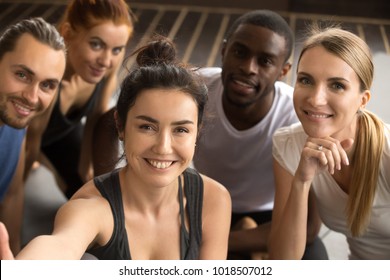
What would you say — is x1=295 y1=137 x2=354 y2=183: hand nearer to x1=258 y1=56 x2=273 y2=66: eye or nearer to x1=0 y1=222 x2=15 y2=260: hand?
x1=258 y1=56 x2=273 y2=66: eye

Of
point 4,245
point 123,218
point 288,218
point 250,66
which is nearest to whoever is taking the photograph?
point 4,245

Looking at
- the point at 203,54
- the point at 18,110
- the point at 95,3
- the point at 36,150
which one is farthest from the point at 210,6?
the point at 18,110

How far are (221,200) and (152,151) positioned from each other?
0.17 m

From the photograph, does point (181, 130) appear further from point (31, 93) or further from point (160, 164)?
point (31, 93)

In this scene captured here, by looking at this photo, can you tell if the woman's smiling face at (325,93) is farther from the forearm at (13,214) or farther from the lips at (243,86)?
the forearm at (13,214)

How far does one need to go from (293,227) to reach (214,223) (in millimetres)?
163

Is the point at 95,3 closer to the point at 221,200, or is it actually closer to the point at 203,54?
the point at 203,54

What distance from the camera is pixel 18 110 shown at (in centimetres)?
128

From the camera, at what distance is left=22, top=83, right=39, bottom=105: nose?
126cm

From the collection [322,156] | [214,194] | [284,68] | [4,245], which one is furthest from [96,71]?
[4,245]

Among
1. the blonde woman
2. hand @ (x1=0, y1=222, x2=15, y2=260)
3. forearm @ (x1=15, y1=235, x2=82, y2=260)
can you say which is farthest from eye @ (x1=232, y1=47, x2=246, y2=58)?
hand @ (x1=0, y1=222, x2=15, y2=260)

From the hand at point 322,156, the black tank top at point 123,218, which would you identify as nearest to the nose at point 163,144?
the black tank top at point 123,218

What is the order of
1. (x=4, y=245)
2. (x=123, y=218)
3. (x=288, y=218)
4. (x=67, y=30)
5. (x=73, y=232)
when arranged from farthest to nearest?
(x=67, y=30), (x=288, y=218), (x=123, y=218), (x=73, y=232), (x=4, y=245)

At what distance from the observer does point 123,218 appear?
1.09 m
